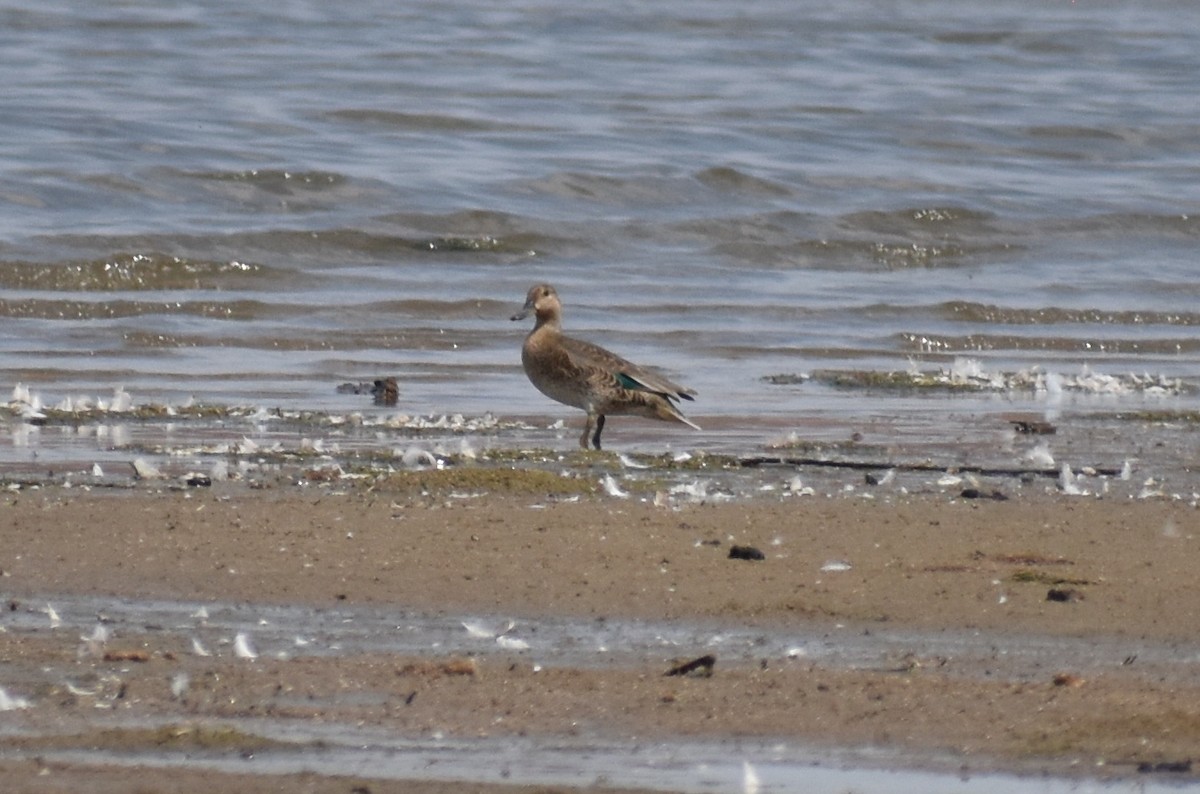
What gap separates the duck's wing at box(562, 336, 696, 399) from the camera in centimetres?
901

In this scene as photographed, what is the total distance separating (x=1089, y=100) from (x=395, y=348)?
582 inches

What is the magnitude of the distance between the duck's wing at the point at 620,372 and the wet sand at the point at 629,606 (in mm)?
1851

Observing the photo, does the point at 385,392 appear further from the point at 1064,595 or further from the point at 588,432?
the point at 1064,595

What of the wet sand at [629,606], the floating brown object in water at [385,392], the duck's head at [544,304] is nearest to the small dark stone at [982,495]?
the wet sand at [629,606]

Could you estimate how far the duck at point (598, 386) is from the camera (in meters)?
9.02

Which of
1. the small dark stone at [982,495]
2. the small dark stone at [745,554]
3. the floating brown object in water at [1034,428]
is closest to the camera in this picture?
the small dark stone at [745,554]

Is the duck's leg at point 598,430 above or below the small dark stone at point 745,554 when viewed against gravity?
below

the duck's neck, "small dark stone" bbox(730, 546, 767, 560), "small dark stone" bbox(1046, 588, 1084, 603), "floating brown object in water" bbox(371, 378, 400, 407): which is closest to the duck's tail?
the duck's neck

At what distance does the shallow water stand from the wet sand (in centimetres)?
265

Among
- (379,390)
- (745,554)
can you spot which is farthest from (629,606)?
(379,390)

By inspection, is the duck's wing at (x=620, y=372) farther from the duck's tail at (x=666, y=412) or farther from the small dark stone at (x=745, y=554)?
the small dark stone at (x=745, y=554)

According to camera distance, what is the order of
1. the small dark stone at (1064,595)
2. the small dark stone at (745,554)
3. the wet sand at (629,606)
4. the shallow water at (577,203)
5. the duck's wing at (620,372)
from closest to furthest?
the wet sand at (629,606), the small dark stone at (1064,595), the small dark stone at (745,554), the duck's wing at (620,372), the shallow water at (577,203)

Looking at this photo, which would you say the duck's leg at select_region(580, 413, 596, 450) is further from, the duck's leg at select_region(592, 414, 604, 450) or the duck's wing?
the duck's wing

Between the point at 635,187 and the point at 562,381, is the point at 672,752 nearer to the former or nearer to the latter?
the point at 562,381
